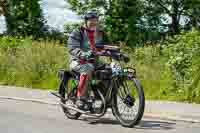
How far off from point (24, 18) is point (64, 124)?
31736mm

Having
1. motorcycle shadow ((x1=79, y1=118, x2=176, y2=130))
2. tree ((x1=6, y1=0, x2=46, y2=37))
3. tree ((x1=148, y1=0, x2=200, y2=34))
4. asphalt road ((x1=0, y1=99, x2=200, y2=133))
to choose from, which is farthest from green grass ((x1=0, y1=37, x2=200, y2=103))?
tree ((x1=148, y1=0, x2=200, y2=34))

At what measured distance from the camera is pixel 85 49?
10.9 m

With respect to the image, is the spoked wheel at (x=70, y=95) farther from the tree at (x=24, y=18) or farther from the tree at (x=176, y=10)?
the tree at (x=176, y=10)

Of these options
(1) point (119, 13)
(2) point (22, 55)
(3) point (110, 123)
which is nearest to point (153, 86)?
(3) point (110, 123)

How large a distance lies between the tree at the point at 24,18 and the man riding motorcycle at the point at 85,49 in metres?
29.9

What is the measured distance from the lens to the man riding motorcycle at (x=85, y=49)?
35.0 ft

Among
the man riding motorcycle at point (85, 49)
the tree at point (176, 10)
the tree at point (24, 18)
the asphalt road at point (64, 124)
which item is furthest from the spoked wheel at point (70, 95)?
the tree at point (176, 10)

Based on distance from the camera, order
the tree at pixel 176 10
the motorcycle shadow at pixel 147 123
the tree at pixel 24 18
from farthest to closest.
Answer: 1. the tree at pixel 176 10
2. the tree at pixel 24 18
3. the motorcycle shadow at pixel 147 123

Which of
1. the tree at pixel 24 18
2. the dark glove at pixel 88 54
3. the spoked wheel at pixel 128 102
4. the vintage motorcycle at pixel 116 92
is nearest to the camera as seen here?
the spoked wheel at pixel 128 102

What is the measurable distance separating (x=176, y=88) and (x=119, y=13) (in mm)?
25578

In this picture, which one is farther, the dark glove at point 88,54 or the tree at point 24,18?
the tree at point 24,18

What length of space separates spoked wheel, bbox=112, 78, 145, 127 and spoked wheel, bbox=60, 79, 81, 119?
1030mm

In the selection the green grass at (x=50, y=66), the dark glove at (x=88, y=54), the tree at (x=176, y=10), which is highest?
the tree at (x=176, y=10)

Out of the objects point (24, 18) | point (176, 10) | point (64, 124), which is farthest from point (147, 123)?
point (176, 10)
